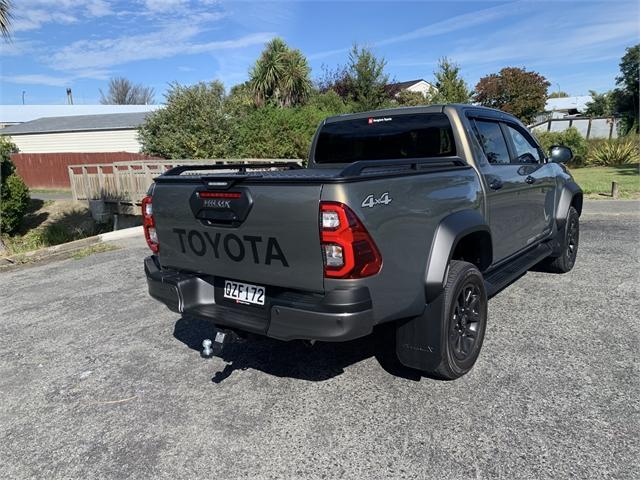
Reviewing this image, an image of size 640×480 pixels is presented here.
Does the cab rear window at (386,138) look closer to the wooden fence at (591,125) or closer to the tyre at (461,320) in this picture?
the tyre at (461,320)

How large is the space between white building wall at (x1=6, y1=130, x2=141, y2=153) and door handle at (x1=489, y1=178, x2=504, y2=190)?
105 feet

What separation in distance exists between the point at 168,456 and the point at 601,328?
11.7 ft

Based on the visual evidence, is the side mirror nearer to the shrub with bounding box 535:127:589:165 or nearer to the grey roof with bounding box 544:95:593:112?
the shrub with bounding box 535:127:589:165

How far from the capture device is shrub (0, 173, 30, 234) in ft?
40.3

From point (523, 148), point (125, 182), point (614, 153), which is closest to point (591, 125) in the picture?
point (614, 153)

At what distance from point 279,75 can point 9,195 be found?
16423 millimetres

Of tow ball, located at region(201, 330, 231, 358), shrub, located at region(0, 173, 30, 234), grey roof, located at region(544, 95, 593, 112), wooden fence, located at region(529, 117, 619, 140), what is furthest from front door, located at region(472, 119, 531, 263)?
grey roof, located at region(544, 95, 593, 112)

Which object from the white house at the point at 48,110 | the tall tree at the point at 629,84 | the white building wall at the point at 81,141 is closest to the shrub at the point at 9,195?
the white building wall at the point at 81,141

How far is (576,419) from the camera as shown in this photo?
2793mm

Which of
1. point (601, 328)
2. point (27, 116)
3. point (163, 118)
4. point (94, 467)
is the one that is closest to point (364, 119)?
point (601, 328)

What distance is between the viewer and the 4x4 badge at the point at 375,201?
8.27 feet

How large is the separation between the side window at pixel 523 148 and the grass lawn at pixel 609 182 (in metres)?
7.72

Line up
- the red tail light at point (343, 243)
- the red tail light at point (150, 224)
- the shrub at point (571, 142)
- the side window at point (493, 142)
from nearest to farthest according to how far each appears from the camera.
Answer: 1. the red tail light at point (343, 243)
2. the red tail light at point (150, 224)
3. the side window at point (493, 142)
4. the shrub at point (571, 142)

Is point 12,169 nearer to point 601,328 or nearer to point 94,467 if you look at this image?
point 94,467
